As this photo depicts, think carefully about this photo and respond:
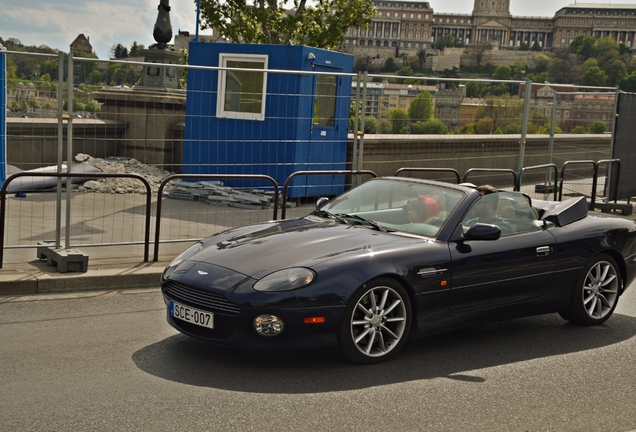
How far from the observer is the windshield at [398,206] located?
21.1 ft

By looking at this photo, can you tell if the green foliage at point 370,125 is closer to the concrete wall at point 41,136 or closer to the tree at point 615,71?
the concrete wall at point 41,136

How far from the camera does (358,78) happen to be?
1067cm

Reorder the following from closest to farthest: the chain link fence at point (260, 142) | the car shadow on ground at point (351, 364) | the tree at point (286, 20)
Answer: the car shadow on ground at point (351, 364) < the chain link fence at point (260, 142) < the tree at point (286, 20)

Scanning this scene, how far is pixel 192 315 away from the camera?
5613mm

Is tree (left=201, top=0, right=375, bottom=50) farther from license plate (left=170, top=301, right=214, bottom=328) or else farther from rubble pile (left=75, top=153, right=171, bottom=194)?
license plate (left=170, top=301, right=214, bottom=328)

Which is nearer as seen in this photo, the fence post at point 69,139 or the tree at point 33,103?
the fence post at point 69,139

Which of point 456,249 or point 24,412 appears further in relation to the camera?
point 456,249

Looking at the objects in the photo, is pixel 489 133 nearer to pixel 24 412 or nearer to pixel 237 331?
pixel 237 331

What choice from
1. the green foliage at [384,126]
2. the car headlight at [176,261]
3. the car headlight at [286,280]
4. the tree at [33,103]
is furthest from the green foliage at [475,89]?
the car headlight at [286,280]

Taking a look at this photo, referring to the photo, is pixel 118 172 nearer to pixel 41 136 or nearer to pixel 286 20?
pixel 41 136

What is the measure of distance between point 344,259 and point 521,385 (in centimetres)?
140

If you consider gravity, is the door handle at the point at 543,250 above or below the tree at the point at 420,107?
below

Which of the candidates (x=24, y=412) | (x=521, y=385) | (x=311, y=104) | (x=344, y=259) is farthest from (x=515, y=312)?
(x=311, y=104)

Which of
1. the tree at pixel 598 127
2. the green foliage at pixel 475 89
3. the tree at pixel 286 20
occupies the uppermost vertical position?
the tree at pixel 286 20
